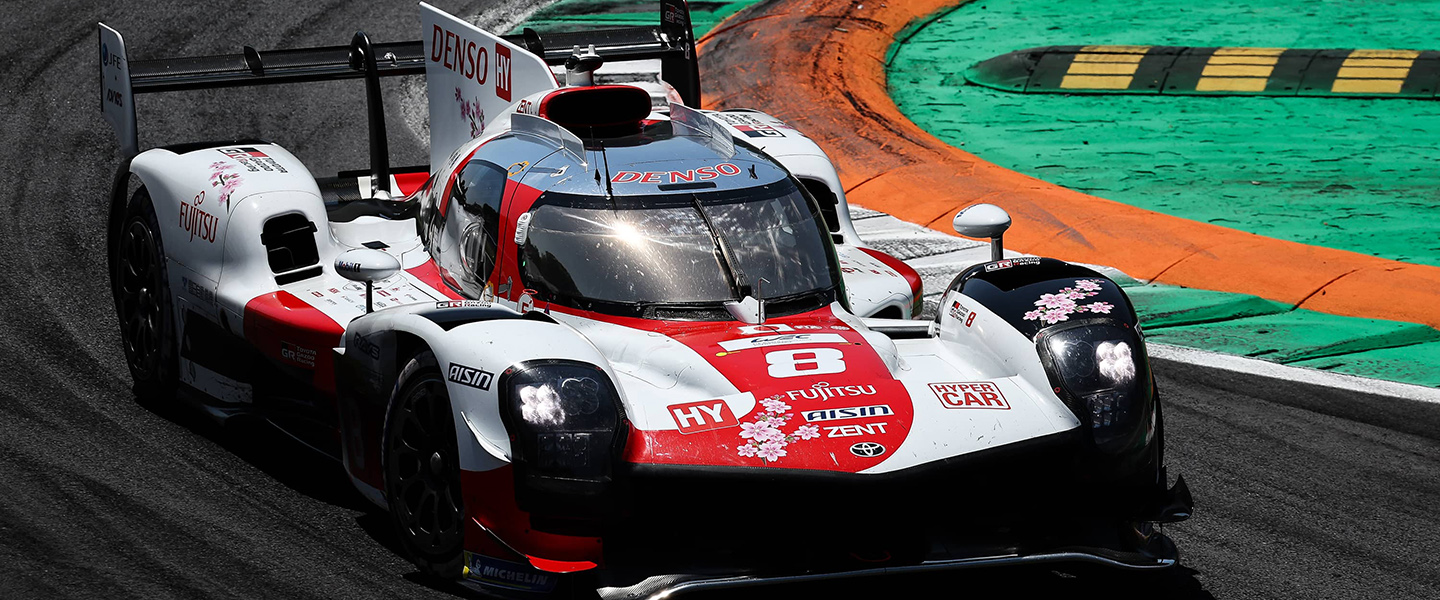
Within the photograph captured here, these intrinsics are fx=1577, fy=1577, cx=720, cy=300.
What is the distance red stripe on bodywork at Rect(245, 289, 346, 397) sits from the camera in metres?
6.18

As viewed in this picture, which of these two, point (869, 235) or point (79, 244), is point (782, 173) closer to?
point (869, 235)

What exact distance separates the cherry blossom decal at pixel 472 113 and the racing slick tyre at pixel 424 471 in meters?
2.81

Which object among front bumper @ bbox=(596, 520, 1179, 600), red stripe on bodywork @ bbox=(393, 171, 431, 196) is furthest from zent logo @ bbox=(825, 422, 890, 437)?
red stripe on bodywork @ bbox=(393, 171, 431, 196)

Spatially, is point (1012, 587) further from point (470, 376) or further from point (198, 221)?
point (198, 221)

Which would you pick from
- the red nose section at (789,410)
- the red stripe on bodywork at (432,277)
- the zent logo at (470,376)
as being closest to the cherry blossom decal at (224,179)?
the red stripe on bodywork at (432,277)

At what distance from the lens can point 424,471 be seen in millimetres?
5254

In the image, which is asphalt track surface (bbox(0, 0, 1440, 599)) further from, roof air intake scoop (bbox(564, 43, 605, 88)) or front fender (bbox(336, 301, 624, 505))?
roof air intake scoop (bbox(564, 43, 605, 88))

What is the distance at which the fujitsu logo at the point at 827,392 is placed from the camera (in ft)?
16.7

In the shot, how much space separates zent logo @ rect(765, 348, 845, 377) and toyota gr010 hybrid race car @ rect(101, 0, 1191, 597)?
0.04 feet

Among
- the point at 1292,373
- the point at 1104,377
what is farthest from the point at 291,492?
the point at 1292,373

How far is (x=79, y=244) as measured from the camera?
30.9 ft

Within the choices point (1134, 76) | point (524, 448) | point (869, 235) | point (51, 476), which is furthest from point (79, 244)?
point (1134, 76)

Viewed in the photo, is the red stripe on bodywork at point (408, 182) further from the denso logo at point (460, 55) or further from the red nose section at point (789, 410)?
the red nose section at point (789, 410)

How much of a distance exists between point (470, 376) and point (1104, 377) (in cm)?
210
